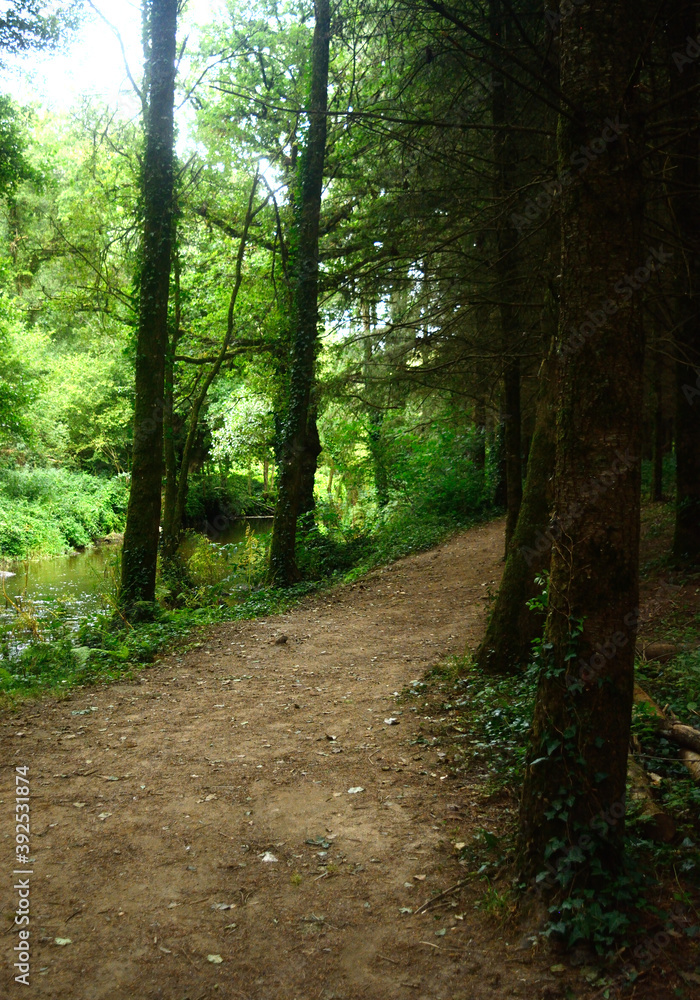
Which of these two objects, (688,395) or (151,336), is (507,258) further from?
(151,336)

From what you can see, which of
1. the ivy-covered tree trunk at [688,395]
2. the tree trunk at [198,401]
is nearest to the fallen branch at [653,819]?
the ivy-covered tree trunk at [688,395]

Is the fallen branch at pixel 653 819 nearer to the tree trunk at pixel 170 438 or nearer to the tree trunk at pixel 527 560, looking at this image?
the tree trunk at pixel 527 560

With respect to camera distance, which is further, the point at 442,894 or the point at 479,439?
the point at 479,439

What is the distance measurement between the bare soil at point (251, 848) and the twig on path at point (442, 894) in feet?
0.14

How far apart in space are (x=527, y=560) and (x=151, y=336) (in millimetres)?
7163

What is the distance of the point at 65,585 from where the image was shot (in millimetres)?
17891

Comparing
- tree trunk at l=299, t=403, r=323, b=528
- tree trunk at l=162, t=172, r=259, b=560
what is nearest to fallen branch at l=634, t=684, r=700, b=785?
tree trunk at l=299, t=403, r=323, b=528

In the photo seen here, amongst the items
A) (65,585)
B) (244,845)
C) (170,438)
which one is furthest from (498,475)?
(244,845)

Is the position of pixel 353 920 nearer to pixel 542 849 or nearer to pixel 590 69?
pixel 542 849

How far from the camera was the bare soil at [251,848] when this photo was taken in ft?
10.1

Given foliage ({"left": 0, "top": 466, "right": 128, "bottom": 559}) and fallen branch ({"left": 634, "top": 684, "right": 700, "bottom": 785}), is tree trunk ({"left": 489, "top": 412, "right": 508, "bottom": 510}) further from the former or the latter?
foliage ({"left": 0, "top": 466, "right": 128, "bottom": 559})

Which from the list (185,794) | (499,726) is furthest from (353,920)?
(499,726)

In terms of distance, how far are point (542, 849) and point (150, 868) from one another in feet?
7.31

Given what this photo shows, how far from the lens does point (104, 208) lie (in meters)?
16.6
